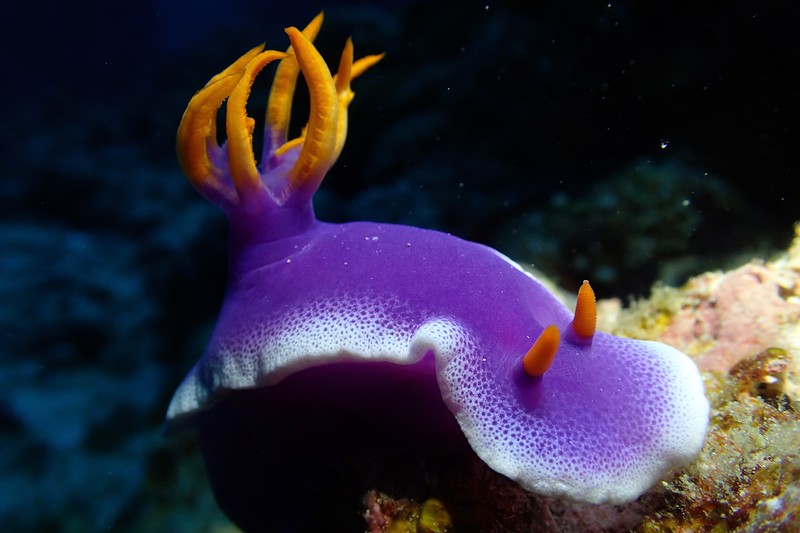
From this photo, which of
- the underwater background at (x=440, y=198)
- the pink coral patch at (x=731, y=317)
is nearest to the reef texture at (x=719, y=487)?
the pink coral patch at (x=731, y=317)

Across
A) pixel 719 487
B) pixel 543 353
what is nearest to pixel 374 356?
pixel 543 353

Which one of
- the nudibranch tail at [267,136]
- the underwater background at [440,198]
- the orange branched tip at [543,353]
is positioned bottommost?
the underwater background at [440,198]

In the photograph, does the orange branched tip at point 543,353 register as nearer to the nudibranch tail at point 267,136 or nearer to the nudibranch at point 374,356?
the nudibranch at point 374,356

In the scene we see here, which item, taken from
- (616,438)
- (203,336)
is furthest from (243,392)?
(203,336)

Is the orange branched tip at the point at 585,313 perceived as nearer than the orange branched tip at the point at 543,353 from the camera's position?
No

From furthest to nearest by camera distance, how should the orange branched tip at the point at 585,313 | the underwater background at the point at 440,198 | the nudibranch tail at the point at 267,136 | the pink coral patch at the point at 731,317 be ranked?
the underwater background at the point at 440,198 < the pink coral patch at the point at 731,317 < the nudibranch tail at the point at 267,136 < the orange branched tip at the point at 585,313

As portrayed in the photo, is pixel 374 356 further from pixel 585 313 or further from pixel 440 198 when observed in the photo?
pixel 440 198

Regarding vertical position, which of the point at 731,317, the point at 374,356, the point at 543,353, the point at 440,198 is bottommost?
the point at 440,198
